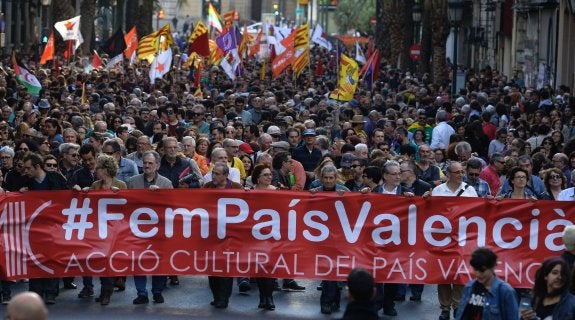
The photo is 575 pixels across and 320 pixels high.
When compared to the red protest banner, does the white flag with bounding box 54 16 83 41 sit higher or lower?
higher

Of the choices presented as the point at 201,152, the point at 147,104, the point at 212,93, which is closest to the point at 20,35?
the point at 212,93

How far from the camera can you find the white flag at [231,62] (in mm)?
33562

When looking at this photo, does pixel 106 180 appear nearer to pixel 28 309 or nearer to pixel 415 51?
pixel 28 309

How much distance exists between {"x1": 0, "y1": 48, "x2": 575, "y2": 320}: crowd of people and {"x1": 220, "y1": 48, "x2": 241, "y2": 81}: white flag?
4.56 meters

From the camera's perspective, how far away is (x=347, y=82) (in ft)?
88.6

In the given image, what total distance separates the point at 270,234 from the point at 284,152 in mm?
2831

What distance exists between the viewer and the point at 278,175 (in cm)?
1561

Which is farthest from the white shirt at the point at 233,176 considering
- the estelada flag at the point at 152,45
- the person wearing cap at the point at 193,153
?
the estelada flag at the point at 152,45

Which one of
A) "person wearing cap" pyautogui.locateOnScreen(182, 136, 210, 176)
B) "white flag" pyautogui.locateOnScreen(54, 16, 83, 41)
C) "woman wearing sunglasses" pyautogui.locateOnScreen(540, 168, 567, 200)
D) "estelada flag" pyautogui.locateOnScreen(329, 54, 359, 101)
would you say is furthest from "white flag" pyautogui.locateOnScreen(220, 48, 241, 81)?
"woman wearing sunglasses" pyautogui.locateOnScreen(540, 168, 567, 200)

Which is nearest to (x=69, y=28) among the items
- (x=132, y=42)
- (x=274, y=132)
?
(x=132, y=42)

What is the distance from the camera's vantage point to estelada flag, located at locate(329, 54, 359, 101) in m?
26.8

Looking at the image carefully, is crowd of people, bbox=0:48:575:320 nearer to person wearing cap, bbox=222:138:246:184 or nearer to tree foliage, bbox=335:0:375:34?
person wearing cap, bbox=222:138:246:184

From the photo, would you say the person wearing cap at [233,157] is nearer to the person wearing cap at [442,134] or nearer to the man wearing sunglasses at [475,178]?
the man wearing sunglasses at [475,178]

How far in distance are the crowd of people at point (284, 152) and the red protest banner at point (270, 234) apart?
251 mm
